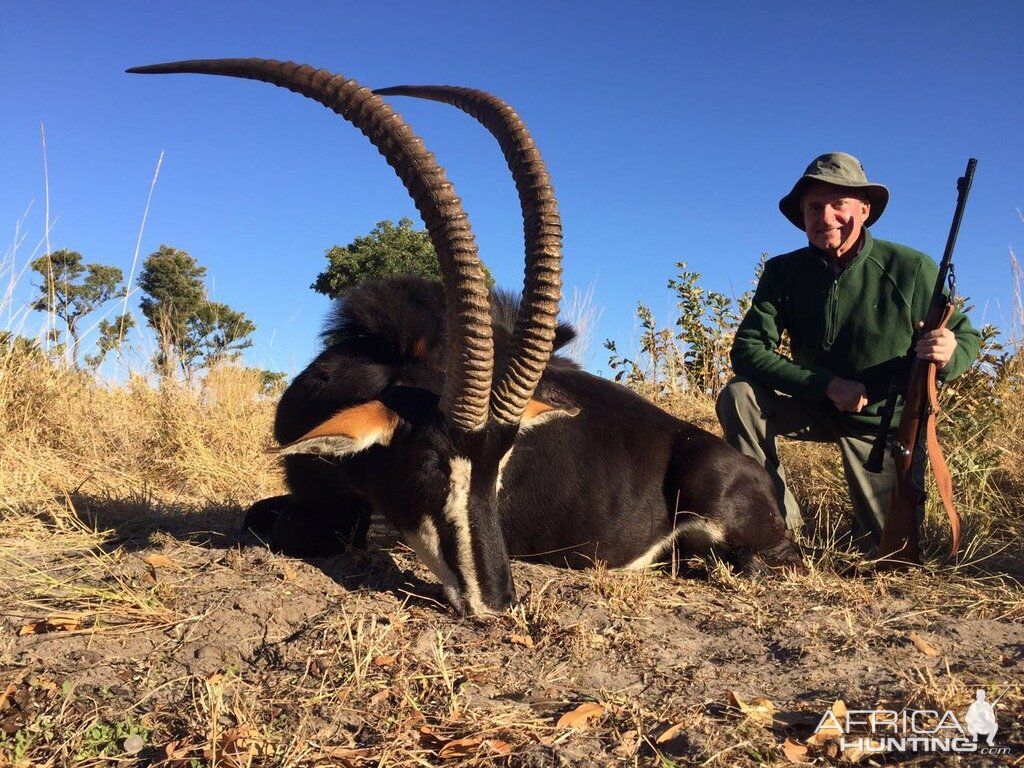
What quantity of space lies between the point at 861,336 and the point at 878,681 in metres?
2.76

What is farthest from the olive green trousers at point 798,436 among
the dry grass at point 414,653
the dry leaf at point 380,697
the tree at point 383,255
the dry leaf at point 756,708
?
the tree at point 383,255

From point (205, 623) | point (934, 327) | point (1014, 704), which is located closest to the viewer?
point (1014, 704)

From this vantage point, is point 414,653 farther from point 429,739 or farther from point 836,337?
point 836,337

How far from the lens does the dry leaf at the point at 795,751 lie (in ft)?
7.54

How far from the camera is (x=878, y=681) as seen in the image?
2916 mm

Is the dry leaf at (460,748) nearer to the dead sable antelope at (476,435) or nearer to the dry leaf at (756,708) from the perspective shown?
the dry leaf at (756,708)

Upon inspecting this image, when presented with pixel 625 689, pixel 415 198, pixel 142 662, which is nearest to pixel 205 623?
pixel 142 662

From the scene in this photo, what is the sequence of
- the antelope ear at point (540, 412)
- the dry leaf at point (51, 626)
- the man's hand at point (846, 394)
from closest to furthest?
the dry leaf at point (51, 626), the antelope ear at point (540, 412), the man's hand at point (846, 394)

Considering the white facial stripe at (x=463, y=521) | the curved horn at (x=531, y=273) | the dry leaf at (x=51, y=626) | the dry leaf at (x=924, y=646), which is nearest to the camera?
the dry leaf at (x=51, y=626)

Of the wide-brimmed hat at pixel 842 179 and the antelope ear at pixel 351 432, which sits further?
the wide-brimmed hat at pixel 842 179

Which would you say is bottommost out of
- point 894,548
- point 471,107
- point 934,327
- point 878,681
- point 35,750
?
point 35,750

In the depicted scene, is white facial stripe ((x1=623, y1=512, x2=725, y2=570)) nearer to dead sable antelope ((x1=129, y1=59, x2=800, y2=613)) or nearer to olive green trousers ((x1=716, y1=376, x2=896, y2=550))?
dead sable antelope ((x1=129, y1=59, x2=800, y2=613))

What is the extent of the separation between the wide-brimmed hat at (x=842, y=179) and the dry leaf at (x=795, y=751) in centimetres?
376

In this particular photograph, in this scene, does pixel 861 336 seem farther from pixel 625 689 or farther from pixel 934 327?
pixel 625 689
